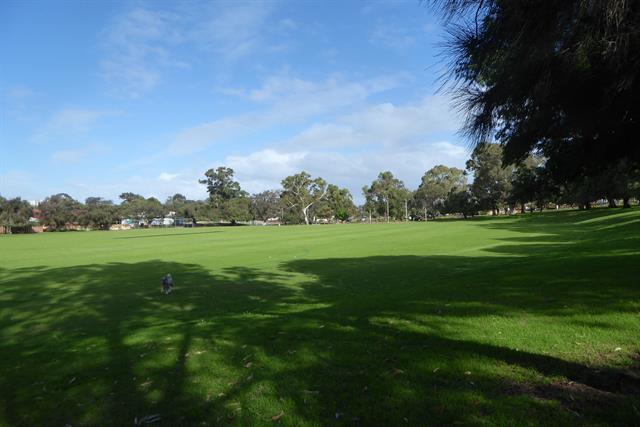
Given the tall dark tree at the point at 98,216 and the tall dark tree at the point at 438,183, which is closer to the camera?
the tall dark tree at the point at 98,216

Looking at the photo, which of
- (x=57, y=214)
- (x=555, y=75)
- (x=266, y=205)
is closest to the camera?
(x=555, y=75)

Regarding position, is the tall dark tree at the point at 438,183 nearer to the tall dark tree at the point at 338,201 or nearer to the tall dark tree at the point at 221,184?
the tall dark tree at the point at 338,201

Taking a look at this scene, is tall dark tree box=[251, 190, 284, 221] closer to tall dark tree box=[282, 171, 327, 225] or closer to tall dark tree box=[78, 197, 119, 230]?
tall dark tree box=[282, 171, 327, 225]

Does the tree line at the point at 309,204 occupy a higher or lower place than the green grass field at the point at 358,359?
higher

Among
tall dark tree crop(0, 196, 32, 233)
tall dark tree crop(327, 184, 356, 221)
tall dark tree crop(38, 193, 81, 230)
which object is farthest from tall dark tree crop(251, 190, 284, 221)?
tall dark tree crop(0, 196, 32, 233)

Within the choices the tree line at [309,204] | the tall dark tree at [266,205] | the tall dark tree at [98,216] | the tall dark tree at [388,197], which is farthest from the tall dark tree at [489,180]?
the tall dark tree at [98,216]

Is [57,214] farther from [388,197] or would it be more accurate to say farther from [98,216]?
[388,197]

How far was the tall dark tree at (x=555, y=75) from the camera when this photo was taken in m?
3.73

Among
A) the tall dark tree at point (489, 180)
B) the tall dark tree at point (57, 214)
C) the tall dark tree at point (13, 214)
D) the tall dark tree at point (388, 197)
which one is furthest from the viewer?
the tall dark tree at point (388, 197)

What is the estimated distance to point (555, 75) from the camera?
4.37 metres

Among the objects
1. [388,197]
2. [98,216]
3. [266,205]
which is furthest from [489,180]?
[98,216]

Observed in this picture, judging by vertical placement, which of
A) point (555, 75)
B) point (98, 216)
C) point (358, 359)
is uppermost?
point (98, 216)

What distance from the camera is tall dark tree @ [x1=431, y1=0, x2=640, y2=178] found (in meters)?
3.73

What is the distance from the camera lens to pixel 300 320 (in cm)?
743
